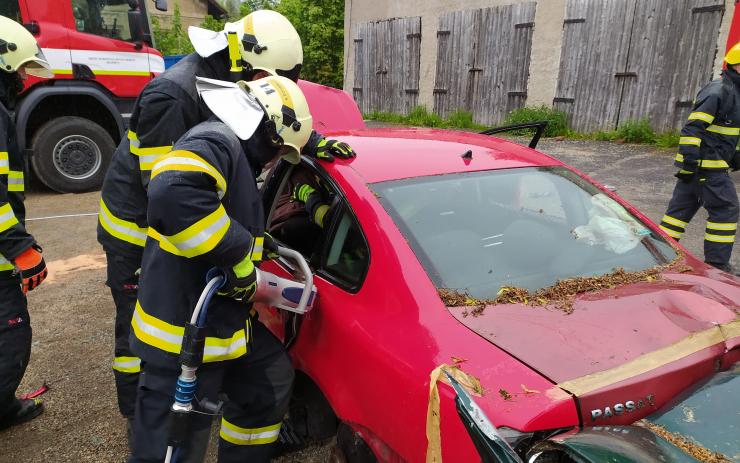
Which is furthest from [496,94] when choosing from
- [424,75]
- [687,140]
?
[687,140]

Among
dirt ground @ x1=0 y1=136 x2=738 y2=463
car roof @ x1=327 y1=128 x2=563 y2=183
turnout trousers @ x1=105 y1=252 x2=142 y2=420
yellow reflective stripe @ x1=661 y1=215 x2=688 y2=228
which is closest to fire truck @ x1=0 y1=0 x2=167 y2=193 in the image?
dirt ground @ x1=0 y1=136 x2=738 y2=463

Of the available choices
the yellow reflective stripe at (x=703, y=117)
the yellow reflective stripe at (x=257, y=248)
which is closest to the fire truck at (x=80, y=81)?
the yellow reflective stripe at (x=257, y=248)

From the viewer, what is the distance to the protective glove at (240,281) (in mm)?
1762

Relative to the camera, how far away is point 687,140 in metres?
4.29

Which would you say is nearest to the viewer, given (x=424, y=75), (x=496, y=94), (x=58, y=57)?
(x=58, y=57)

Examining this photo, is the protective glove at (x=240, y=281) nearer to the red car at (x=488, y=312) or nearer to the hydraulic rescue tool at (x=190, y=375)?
the hydraulic rescue tool at (x=190, y=375)

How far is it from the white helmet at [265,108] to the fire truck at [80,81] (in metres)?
5.76

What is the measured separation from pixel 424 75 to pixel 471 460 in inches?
487

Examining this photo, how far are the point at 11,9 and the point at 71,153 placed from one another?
191 cm

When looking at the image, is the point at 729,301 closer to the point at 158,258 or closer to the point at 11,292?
the point at 158,258

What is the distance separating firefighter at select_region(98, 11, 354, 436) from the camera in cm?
237

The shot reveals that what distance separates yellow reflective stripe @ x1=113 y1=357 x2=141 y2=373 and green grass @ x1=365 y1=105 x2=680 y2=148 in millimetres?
6429

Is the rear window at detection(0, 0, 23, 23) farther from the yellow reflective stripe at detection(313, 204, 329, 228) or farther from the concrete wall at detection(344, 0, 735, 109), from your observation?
the concrete wall at detection(344, 0, 735, 109)

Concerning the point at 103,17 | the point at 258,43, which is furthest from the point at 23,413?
the point at 103,17
